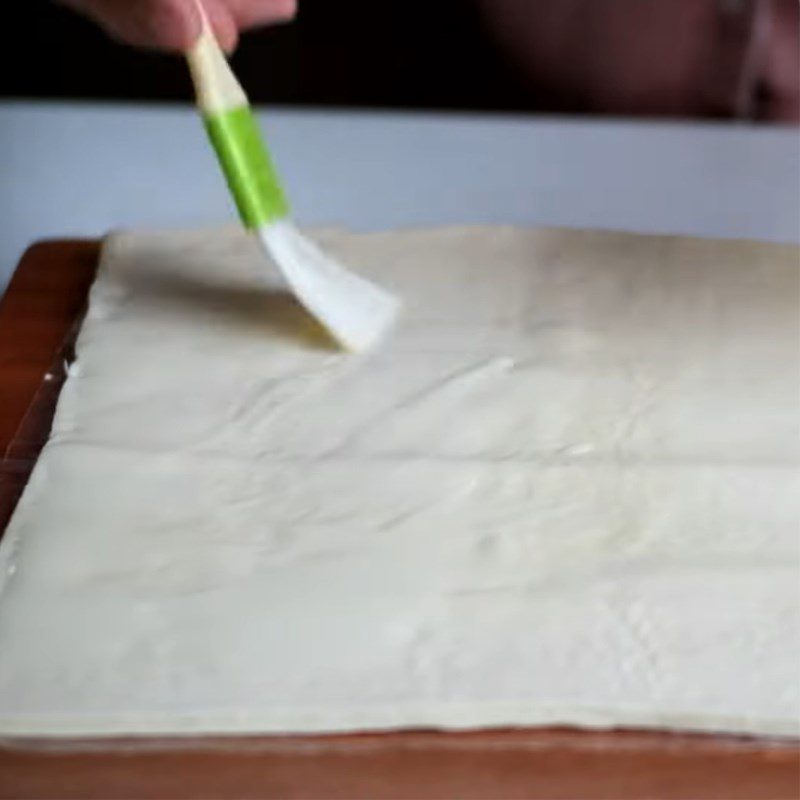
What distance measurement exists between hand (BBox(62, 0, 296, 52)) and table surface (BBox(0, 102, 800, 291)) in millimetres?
122

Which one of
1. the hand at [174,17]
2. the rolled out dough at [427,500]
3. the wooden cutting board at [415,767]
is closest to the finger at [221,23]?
the hand at [174,17]

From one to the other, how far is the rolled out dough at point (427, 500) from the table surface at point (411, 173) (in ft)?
0.27

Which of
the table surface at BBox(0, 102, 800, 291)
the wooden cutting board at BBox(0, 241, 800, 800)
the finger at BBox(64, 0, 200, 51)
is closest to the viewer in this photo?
the wooden cutting board at BBox(0, 241, 800, 800)

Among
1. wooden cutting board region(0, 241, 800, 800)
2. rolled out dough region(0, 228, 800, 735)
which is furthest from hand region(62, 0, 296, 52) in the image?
wooden cutting board region(0, 241, 800, 800)

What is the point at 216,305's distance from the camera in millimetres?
700

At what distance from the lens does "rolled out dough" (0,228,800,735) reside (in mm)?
480

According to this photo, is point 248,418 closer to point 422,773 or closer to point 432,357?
point 432,357

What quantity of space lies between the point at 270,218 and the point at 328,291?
0.04m

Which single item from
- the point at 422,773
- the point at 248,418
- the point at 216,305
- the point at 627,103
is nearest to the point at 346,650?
the point at 422,773

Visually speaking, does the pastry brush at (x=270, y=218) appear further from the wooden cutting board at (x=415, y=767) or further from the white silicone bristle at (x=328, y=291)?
the wooden cutting board at (x=415, y=767)

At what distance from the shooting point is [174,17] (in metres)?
0.61

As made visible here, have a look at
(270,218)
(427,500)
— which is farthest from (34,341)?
(427,500)

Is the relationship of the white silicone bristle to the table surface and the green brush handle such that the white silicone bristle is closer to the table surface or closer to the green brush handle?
the green brush handle

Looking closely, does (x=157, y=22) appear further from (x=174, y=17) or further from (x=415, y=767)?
(x=415, y=767)
